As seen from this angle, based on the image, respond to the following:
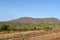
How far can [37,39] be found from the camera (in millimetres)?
20469

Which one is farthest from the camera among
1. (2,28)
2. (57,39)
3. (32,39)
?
(2,28)

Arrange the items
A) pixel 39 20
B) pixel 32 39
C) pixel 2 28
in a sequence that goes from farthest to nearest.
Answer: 1. pixel 39 20
2. pixel 2 28
3. pixel 32 39

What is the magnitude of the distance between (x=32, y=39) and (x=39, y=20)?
179 m

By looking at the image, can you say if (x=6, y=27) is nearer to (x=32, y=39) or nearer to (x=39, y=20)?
(x=32, y=39)

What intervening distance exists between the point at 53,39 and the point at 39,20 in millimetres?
177363

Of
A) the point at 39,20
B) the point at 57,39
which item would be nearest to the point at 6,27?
the point at 57,39

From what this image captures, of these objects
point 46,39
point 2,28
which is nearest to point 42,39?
point 46,39

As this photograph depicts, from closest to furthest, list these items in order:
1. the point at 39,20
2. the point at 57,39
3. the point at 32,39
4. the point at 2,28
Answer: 1. the point at 32,39
2. the point at 57,39
3. the point at 2,28
4. the point at 39,20

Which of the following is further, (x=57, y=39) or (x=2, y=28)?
(x=2, y=28)

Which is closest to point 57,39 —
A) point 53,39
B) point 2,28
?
point 53,39

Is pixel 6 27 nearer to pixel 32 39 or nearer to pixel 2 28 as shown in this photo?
pixel 2 28

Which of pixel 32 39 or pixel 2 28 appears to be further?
pixel 2 28

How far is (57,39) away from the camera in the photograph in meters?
21.7

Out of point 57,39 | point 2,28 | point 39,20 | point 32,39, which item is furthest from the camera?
point 39,20
